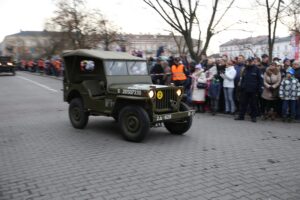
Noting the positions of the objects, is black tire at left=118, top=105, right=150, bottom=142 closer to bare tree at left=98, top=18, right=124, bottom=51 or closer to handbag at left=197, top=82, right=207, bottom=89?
handbag at left=197, top=82, right=207, bottom=89

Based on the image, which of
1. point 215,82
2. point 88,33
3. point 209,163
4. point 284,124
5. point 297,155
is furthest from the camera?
point 88,33

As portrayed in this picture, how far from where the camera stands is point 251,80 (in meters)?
10.1

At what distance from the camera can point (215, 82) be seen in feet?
37.5

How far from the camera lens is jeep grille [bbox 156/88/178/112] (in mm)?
7570

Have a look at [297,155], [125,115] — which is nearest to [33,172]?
[125,115]

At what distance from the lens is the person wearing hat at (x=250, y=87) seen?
1010 cm

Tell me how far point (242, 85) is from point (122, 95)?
4.30 meters

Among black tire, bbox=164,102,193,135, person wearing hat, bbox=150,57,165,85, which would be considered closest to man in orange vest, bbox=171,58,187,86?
person wearing hat, bbox=150,57,165,85

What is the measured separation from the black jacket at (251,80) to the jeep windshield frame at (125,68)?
313 cm

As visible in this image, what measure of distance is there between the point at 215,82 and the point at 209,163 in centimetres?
591

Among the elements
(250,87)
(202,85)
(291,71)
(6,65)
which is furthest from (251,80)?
(6,65)

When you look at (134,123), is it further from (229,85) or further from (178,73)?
(178,73)

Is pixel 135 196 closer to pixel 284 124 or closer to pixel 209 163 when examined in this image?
pixel 209 163

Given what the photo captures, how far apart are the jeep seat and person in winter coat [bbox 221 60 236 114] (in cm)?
451
